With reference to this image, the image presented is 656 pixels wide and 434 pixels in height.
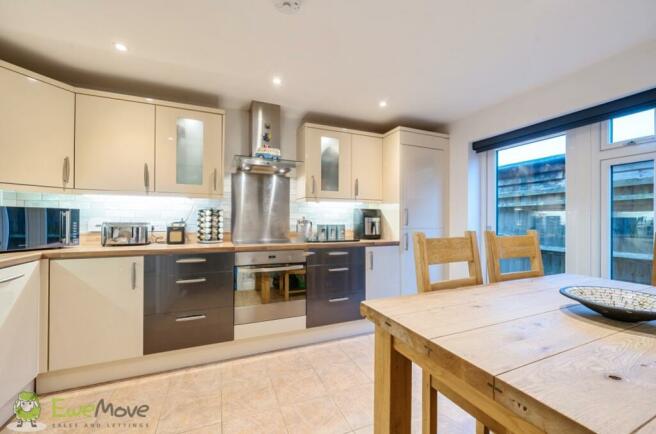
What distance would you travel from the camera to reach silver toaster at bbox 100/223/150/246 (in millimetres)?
2107

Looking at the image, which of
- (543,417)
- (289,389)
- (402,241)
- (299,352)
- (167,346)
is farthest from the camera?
(402,241)

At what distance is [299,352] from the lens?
232 cm

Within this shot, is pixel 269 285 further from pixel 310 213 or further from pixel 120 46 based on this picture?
pixel 120 46

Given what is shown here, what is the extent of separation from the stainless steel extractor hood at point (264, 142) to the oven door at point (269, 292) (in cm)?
97

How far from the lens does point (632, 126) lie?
189 centimetres

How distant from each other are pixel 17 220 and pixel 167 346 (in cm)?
125

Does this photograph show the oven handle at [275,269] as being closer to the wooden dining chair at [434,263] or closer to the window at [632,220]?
the wooden dining chair at [434,263]

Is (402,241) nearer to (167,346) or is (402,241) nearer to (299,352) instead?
(299,352)

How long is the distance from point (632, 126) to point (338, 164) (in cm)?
228

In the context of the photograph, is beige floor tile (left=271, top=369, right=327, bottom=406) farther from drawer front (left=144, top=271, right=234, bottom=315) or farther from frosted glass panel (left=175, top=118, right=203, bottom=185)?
frosted glass panel (left=175, top=118, right=203, bottom=185)

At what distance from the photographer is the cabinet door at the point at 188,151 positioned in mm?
2244

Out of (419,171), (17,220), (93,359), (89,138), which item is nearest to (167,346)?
(93,359)

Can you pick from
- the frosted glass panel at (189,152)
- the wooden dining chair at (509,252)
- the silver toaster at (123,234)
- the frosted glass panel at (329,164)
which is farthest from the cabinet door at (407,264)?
the silver toaster at (123,234)

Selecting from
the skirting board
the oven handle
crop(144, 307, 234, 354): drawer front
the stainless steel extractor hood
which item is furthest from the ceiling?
the skirting board
